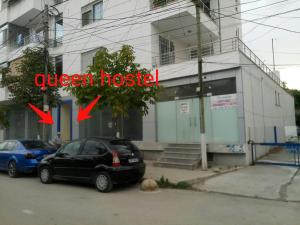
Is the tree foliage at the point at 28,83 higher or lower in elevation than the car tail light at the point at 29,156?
higher

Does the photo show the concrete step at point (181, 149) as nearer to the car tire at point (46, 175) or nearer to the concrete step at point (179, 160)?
the concrete step at point (179, 160)

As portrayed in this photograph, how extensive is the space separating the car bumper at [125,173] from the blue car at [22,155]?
166 inches

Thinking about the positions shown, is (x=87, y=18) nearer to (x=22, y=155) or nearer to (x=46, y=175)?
(x=22, y=155)

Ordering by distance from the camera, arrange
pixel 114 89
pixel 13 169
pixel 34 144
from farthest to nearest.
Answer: pixel 34 144
pixel 114 89
pixel 13 169

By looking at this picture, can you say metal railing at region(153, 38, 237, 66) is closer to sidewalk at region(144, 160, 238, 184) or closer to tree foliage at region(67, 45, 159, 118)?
tree foliage at region(67, 45, 159, 118)

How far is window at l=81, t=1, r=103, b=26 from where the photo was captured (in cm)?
1856

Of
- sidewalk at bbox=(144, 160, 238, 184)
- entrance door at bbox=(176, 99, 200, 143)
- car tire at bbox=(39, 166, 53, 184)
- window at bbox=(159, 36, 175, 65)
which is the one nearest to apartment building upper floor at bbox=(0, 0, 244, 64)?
window at bbox=(159, 36, 175, 65)

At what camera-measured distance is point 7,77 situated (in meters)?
16.5

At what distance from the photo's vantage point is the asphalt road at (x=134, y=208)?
17.2 feet

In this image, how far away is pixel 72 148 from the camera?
881 centimetres

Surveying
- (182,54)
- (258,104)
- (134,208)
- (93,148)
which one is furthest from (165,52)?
(134,208)

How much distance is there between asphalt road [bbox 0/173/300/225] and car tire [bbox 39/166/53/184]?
864mm

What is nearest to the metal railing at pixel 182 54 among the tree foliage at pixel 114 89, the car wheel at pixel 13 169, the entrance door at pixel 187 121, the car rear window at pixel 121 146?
the entrance door at pixel 187 121

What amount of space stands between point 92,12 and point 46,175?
1351cm
